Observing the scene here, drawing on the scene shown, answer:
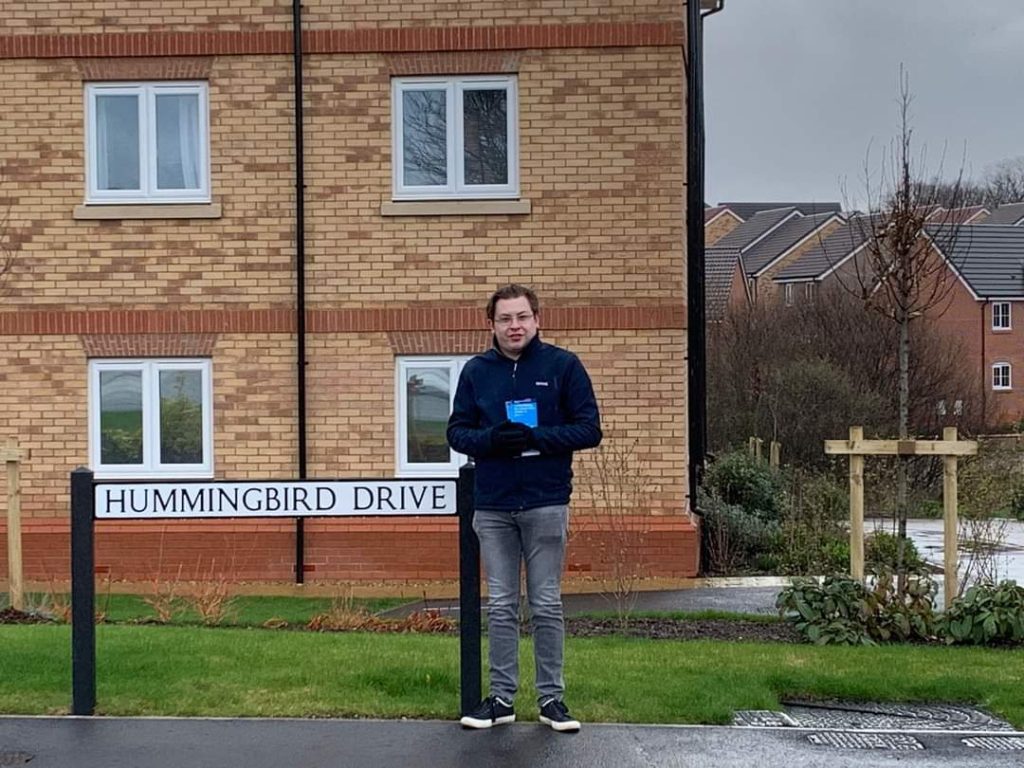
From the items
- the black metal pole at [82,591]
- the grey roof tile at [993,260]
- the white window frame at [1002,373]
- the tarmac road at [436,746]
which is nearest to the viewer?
the tarmac road at [436,746]

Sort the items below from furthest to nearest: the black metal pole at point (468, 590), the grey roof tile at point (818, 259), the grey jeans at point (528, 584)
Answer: the grey roof tile at point (818, 259)
the black metal pole at point (468, 590)
the grey jeans at point (528, 584)

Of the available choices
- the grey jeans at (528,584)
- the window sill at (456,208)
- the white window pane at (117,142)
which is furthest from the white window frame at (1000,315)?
the grey jeans at (528,584)

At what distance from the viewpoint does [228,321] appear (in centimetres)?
1425

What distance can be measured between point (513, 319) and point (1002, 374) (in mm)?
53134

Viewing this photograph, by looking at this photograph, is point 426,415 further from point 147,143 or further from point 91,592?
point 91,592

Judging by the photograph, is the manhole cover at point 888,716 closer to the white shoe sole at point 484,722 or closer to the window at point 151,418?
the white shoe sole at point 484,722

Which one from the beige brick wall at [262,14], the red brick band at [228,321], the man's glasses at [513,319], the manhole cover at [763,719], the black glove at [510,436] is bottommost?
the manhole cover at [763,719]

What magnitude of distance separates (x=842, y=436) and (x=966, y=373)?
9.08 m

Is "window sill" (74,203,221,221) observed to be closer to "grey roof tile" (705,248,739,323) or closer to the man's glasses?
the man's glasses

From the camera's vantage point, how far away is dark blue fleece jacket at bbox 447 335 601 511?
20.2 feet

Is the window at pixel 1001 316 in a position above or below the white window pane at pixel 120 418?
above

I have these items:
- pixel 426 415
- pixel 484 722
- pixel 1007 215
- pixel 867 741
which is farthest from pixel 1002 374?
pixel 484 722

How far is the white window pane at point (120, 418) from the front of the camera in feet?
47.3

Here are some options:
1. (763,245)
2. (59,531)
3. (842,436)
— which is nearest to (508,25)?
(59,531)
